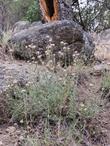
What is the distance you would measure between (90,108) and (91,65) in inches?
75.6

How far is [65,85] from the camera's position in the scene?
373 centimetres

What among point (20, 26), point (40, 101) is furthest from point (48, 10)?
point (20, 26)

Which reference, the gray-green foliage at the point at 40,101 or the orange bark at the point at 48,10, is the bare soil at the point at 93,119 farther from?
the orange bark at the point at 48,10

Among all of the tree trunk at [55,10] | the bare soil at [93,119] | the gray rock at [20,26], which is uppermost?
the tree trunk at [55,10]

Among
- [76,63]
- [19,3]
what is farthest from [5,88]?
[19,3]

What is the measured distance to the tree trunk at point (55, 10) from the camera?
21.5 ft

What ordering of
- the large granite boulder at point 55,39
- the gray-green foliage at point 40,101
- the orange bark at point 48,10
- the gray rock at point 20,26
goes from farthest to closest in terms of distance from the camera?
the gray rock at point 20,26 < the orange bark at point 48,10 < the large granite boulder at point 55,39 < the gray-green foliage at point 40,101

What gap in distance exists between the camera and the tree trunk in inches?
258

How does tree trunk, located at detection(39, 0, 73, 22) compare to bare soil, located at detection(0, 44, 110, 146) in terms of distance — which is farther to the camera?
tree trunk, located at detection(39, 0, 73, 22)

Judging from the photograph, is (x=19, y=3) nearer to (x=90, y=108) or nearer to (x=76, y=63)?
(x=76, y=63)

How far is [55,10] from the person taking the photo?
660 centimetres

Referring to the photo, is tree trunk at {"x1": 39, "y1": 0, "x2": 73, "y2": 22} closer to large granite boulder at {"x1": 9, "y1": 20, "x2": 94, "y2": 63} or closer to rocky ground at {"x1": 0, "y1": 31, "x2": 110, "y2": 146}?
large granite boulder at {"x1": 9, "y1": 20, "x2": 94, "y2": 63}

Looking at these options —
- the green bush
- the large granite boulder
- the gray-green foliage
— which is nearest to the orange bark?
the large granite boulder

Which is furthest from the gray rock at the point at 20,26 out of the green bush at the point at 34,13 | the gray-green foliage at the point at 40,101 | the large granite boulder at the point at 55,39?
the gray-green foliage at the point at 40,101
